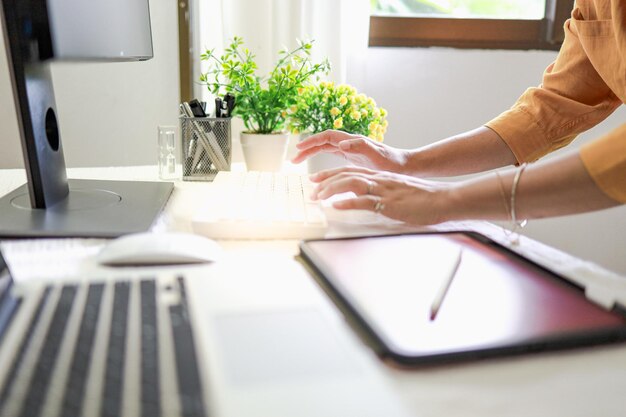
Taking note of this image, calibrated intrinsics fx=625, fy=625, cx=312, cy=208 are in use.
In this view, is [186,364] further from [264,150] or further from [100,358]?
[264,150]

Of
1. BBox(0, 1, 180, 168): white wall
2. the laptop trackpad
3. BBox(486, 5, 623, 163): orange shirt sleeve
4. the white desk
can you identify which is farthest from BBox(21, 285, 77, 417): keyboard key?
BBox(0, 1, 180, 168): white wall

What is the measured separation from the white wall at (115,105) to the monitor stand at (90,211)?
2.94ft

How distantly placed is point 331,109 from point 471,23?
3.51 feet

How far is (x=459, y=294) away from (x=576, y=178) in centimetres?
24

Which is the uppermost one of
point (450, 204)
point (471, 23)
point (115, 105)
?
point (471, 23)

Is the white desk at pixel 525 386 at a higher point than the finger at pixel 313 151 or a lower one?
higher

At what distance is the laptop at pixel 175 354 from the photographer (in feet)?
1.12

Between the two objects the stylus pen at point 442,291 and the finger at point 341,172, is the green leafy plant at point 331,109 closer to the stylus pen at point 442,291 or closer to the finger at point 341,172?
the finger at point 341,172

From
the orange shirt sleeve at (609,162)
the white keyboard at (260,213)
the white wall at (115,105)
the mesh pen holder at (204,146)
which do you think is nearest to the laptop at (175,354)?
the white keyboard at (260,213)

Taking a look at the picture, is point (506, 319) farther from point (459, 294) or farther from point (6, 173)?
point (6, 173)

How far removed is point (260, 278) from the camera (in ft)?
1.98

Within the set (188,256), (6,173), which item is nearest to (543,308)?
(188,256)

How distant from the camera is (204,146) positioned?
1.20m

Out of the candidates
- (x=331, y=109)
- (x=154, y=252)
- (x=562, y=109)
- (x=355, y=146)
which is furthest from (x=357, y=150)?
(x=154, y=252)
